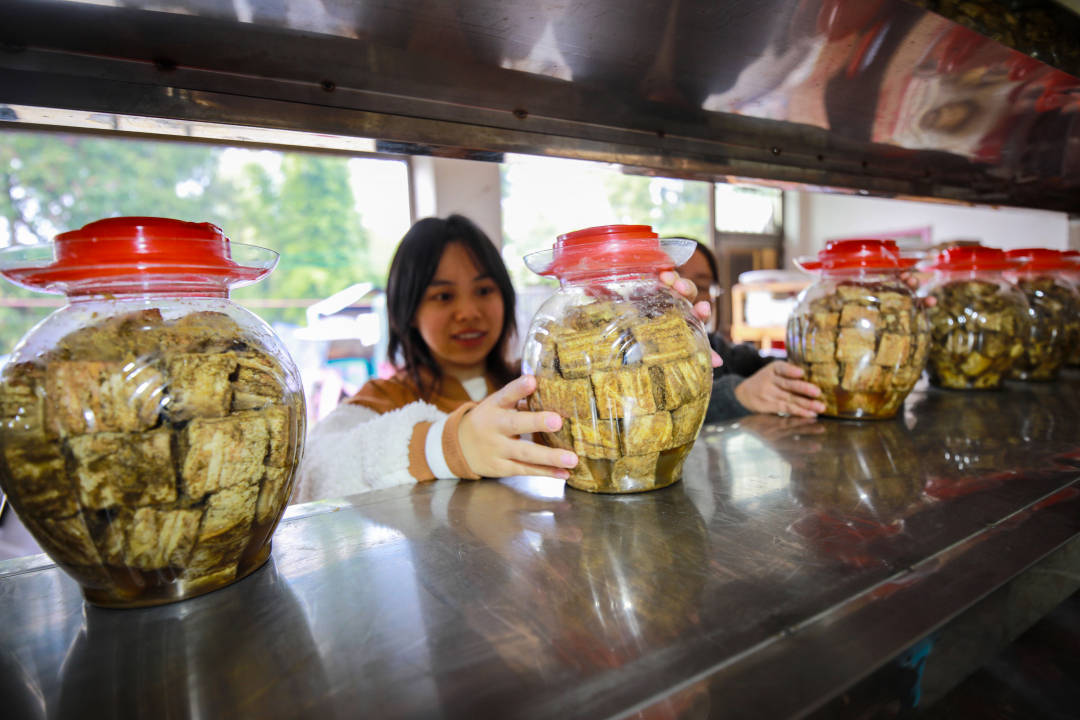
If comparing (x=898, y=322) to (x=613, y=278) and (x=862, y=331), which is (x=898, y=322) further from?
(x=613, y=278)

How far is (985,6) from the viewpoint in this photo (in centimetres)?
58

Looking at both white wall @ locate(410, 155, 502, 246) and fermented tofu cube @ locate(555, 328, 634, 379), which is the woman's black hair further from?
white wall @ locate(410, 155, 502, 246)

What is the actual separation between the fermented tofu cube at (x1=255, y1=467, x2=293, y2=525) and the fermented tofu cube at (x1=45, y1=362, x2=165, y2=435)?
0.27 feet

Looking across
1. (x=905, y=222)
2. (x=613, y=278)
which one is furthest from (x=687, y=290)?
(x=905, y=222)

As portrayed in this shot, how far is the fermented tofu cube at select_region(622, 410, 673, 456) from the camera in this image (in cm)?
52

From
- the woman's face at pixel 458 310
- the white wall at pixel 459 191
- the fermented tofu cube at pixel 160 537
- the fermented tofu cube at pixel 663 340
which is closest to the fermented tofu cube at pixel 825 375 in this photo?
the fermented tofu cube at pixel 663 340

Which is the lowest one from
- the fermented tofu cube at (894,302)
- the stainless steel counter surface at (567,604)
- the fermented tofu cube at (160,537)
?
the stainless steel counter surface at (567,604)

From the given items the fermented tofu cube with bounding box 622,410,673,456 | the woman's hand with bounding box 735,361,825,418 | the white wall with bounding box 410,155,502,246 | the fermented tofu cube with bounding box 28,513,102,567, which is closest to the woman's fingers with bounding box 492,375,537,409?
the fermented tofu cube with bounding box 622,410,673,456

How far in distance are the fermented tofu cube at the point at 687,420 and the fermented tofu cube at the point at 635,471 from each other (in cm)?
3

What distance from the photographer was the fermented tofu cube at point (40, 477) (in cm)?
35

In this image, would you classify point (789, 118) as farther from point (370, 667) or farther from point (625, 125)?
point (370, 667)

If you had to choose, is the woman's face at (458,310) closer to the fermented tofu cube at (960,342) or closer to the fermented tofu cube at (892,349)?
the fermented tofu cube at (892,349)

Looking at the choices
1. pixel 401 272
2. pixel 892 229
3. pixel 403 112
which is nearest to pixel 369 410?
pixel 401 272

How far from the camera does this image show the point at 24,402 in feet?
1.14
